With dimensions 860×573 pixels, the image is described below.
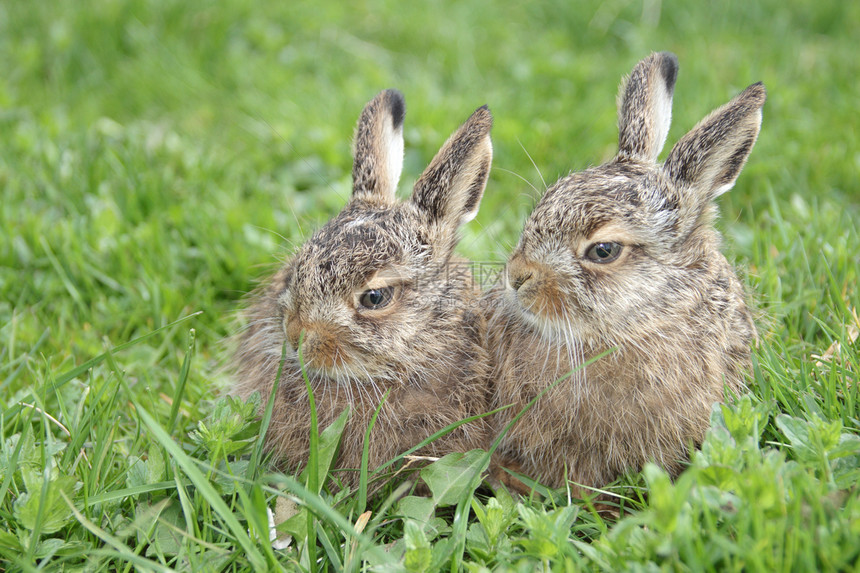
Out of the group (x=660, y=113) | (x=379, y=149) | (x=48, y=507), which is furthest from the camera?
(x=379, y=149)

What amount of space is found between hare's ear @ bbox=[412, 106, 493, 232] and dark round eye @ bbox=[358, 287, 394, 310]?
1.51ft

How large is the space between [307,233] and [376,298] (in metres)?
0.92

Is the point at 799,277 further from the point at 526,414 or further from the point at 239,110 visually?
the point at 239,110

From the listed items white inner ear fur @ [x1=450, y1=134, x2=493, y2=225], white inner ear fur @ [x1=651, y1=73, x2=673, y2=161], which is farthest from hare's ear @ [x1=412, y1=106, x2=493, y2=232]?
white inner ear fur @ [x1=651, y1=73, x2=673, y2=161]

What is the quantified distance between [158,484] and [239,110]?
424 centimetres

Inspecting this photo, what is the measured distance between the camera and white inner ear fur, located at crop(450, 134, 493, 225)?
356 centimetres

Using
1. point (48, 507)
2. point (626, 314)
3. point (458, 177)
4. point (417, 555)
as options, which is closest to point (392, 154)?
point (458, 177)

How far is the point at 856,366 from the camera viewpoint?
3.11 m

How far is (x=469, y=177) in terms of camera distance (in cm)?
362

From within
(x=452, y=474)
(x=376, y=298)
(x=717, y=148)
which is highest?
(x=717, y=148)

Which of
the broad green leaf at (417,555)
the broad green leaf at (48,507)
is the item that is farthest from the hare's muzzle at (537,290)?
the broad green leaf at (48,507)

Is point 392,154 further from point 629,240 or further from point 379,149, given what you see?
point 629,240

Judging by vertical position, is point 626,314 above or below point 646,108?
below

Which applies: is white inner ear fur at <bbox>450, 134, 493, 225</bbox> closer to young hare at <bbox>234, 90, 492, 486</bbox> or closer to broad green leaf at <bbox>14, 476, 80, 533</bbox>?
young hare at <bbox>234, 90, 492, 486</bbox>
